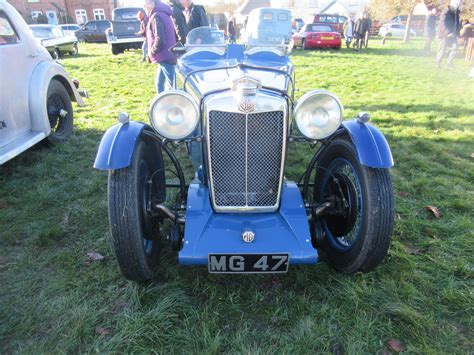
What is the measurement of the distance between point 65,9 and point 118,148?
44.8m

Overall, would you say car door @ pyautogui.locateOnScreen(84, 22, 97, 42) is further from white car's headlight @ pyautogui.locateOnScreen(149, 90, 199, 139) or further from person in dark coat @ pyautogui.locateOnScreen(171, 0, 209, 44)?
white car's headlight @ pyautogui.locateOnScreen(149, 90, 199, 139)

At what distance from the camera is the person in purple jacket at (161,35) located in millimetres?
4844

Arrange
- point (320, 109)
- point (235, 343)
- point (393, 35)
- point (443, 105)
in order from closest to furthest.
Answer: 1. point (235, 343)
2. point (320, 109)
3. point (443, 105)
4. point (393, 35)

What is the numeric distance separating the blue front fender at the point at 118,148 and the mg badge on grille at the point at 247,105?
71cm

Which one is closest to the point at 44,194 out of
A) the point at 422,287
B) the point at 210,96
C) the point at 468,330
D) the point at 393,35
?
the point at 210,96

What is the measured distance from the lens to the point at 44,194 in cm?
359

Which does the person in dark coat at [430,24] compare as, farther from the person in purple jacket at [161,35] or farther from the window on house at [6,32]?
the window on house at [6,32]

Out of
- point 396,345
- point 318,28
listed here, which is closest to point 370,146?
point 396,345

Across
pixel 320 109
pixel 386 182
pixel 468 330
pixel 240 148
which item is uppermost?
pixel 320 109

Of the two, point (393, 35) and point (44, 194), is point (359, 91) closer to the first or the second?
point (44, 194)

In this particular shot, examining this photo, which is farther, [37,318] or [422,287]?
[422,287]

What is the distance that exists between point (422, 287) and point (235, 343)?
1.35 metres

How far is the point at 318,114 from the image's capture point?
7.56ft

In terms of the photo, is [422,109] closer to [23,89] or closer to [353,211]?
[353,211]
